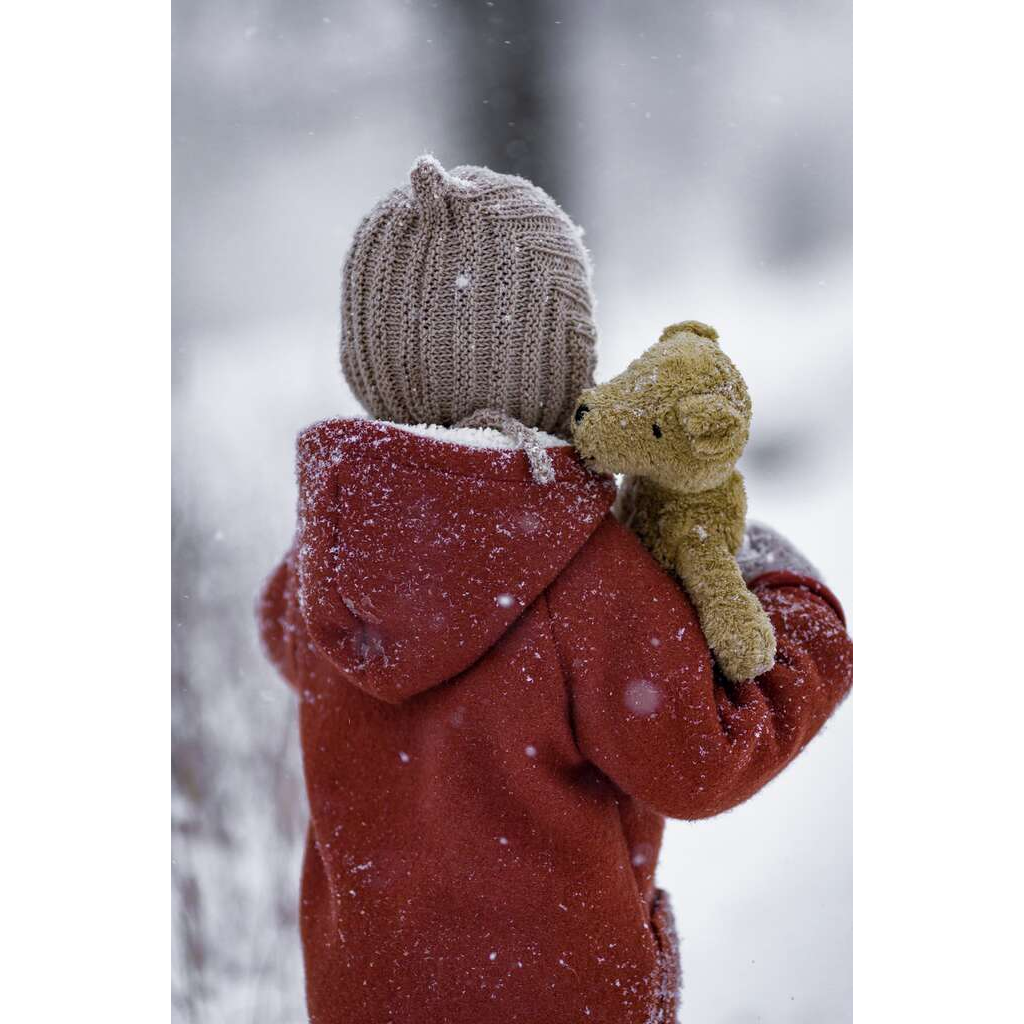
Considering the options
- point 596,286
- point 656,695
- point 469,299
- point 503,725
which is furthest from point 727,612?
point 596,286

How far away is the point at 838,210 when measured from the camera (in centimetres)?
159

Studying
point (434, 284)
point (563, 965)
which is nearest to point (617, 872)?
point (563, 965)

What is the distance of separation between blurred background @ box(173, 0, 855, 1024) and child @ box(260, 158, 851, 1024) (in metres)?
0.76

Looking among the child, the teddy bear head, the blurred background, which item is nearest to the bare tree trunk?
the blurred background

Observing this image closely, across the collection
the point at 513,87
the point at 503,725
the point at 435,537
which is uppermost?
the point at 513,87

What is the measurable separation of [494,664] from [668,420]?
235mm

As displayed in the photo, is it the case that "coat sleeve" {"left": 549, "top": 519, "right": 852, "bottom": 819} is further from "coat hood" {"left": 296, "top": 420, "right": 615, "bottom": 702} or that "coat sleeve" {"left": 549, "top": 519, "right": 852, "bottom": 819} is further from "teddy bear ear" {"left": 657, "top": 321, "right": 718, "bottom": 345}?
"teddy bear ear" {"left": 657, "top": 321, "right": 718, "bottom": 345}

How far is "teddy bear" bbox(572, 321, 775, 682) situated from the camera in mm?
768

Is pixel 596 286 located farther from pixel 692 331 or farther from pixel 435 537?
pixel 435 537

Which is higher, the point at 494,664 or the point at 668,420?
the point at 668,420

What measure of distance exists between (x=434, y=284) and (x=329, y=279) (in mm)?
985

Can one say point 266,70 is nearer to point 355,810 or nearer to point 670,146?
point 670,146

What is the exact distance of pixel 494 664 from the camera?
80cm

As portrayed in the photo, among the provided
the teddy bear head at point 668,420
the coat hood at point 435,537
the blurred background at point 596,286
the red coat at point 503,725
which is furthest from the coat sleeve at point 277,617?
the blurred background at point 596,286
